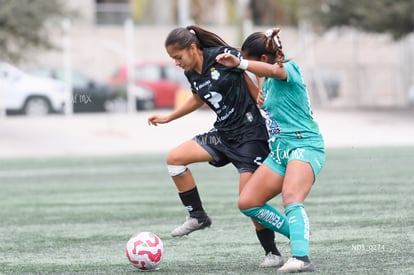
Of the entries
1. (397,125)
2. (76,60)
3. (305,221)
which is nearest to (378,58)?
(397,125)

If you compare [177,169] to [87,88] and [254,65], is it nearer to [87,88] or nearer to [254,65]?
[254,65]

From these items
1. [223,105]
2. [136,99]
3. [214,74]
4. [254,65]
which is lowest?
[136,99]

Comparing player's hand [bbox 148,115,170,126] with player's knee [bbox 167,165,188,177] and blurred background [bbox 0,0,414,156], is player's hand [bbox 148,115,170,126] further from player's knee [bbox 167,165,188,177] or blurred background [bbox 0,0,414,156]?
blurred background [bbox 0,0,414,156]

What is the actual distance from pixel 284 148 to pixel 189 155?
1.16 meters

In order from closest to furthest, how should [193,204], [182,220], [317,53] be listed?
[193,204]
[182,220]
[317,53]

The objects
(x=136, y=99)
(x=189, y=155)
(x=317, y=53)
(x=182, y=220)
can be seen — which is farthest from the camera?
(x=317, y=53)

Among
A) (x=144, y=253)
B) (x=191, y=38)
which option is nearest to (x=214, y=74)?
(x=191, y=38)

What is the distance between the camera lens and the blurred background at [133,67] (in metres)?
27.1

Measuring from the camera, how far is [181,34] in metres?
7.46

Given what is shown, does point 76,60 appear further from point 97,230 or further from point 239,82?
point 239,82

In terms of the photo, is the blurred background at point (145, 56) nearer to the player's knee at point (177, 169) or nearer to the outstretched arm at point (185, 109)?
the outstretched arm at point (185, 109)

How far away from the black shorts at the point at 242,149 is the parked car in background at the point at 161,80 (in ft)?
81.2

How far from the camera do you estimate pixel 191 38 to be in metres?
7.51

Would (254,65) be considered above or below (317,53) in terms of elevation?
above
